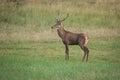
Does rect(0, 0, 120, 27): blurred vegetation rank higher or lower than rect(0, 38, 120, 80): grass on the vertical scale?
lower

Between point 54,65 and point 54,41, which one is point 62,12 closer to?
point 54,41

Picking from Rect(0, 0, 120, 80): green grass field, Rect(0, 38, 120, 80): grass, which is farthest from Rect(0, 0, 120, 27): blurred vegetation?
Rect(0, 38, 120, 80): grass

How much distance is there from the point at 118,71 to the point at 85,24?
557 inches

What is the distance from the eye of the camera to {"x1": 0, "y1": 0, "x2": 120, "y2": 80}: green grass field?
1606 cm

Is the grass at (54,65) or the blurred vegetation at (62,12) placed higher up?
the grass at (54,65)

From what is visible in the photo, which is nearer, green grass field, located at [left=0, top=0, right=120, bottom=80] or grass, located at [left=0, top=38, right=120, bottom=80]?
grass, located at [left=0, top=38, right=120, bottom=80]

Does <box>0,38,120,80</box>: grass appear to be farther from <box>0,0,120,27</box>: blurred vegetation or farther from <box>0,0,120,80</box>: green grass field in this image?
<box>0,0,120,27</box>: blurred vegetation

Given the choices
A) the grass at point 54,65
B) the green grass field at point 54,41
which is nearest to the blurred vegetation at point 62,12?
the green grass field at point 54,41

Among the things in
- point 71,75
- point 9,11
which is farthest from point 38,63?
point 9,11

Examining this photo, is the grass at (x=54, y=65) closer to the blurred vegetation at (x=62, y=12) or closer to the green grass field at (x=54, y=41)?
the green grass field at (x=54, y=41)

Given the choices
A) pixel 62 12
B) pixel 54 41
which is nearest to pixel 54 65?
pixel 54 41

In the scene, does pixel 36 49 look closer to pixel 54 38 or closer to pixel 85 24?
pixel 54 38

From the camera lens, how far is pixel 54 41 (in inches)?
1029

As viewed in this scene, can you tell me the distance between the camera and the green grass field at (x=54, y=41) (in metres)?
16.1
